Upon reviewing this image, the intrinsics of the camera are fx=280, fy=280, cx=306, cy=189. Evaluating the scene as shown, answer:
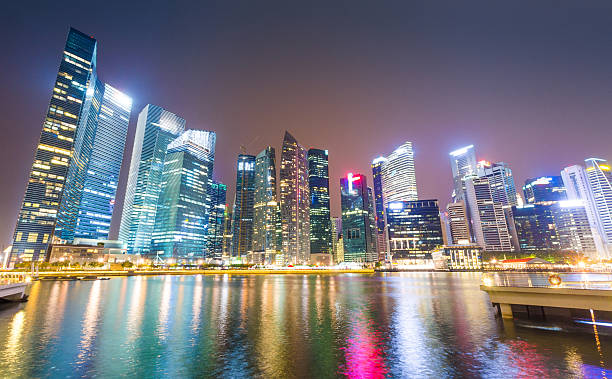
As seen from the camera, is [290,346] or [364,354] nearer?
[364,354]

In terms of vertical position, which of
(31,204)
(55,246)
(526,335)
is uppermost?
(31,204)

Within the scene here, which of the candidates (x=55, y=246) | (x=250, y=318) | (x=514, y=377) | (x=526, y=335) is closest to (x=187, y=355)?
(x=250, y=318)

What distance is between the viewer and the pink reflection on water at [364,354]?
1620 centimetres

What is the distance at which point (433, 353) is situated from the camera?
19.8 metres

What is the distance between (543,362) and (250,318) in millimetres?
26811

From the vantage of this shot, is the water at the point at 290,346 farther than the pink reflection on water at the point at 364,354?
Yes

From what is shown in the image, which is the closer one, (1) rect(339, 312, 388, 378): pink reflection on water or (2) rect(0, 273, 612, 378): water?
(1) rect(339, 312, 388, 378): pink reflection on water

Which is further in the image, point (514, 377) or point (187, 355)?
point (187, 355)

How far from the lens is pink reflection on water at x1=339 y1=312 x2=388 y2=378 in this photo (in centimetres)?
1620

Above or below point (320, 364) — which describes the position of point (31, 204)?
above

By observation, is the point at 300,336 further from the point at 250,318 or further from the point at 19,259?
the point at 19,259

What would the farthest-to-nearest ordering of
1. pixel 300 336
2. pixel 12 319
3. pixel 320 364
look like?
pixel 12 319 < pixel 300 336 < pixel 320 364

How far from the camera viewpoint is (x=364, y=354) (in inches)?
776

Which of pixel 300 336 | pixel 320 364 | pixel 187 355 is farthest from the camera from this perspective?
pixel 300 336
